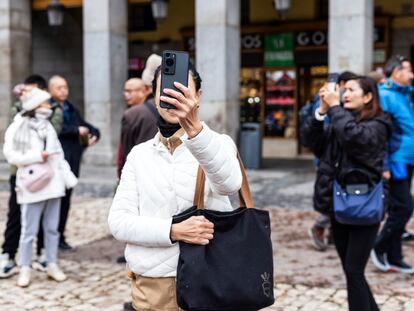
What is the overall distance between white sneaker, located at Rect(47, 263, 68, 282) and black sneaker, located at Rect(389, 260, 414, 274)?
3009 mm

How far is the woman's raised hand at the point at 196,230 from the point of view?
2635 mm

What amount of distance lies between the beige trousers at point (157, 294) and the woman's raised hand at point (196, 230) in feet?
0.75

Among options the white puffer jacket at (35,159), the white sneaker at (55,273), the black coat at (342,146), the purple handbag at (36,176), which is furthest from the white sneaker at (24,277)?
the black coat at (342,146)

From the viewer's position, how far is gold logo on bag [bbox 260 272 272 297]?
2.68 meters

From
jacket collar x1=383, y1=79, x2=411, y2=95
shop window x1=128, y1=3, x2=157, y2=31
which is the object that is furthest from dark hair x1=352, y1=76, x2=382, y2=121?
shop window x1=128, y1=3, x2=157, y2=31

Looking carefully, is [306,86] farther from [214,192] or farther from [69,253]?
[214,192]

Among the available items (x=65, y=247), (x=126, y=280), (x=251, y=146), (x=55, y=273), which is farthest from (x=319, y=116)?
(x=251, y=146)

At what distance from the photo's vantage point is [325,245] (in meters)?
7.37

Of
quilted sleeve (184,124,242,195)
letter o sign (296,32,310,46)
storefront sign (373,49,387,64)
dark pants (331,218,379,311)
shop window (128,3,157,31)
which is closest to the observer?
quilted sleeve (184,124,242,195)

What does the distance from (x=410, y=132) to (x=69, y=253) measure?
12.1 ft

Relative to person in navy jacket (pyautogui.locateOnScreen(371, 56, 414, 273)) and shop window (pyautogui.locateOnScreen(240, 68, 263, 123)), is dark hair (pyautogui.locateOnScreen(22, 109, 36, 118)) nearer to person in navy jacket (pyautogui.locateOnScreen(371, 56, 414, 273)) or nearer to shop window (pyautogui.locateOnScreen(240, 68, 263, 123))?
A: person in navy jacket (pyautogui.locateOnScreen(371, 56, 414, 273))

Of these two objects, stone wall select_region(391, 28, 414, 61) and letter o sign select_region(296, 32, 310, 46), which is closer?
stone wall select_region(391, 28, 414, 61)

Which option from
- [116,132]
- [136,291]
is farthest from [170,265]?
[116,132]

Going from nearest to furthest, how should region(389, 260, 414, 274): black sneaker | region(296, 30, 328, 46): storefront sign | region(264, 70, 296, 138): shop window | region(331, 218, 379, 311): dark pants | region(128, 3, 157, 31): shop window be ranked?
region(331, 218, 379, 311): dark pants, region(389, 260, 414, 274): black sneaker, region(296, 30, 328, 46): storefront sign, region(264, 70, 296, 138): shop window, region(128, 3, 157, 31): shop window
